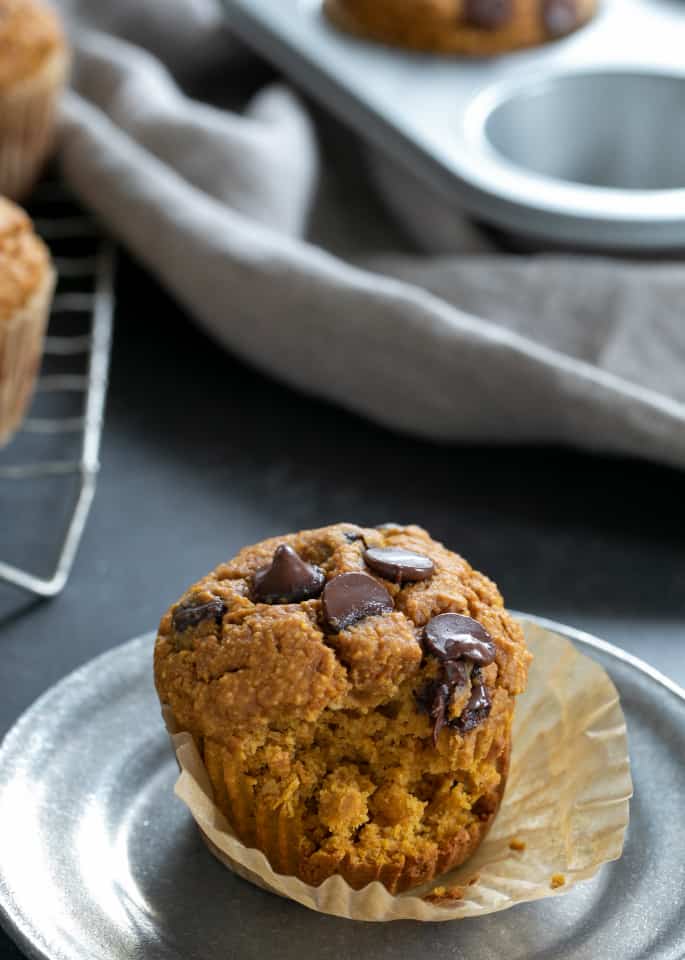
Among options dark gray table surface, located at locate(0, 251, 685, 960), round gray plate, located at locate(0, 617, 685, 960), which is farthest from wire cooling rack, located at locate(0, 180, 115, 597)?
round gray plate, located at locate(0, 617, 685, 960)

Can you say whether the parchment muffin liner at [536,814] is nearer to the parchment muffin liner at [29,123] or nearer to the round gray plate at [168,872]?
the round gray plate at [168,872]

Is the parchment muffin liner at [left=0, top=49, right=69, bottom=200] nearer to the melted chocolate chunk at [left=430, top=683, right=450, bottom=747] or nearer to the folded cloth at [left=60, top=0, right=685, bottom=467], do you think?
the folded cloth at [left=60, top=0, right=685, bottom=467]

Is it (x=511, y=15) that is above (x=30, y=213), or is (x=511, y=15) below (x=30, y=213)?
above

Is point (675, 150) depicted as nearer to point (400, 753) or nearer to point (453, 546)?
point (453, 546)

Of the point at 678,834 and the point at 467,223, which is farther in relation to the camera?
the point at 467,223

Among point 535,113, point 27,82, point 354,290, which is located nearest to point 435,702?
point 354,290

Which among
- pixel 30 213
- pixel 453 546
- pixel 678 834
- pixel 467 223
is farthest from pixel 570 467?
pixel 30 213

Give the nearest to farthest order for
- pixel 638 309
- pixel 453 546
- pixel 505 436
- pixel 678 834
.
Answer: pixel 678 834, pixel 453 546, pixel 505 436, pixel 638 309

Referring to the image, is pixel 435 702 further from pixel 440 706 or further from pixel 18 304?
pixel 18 304
